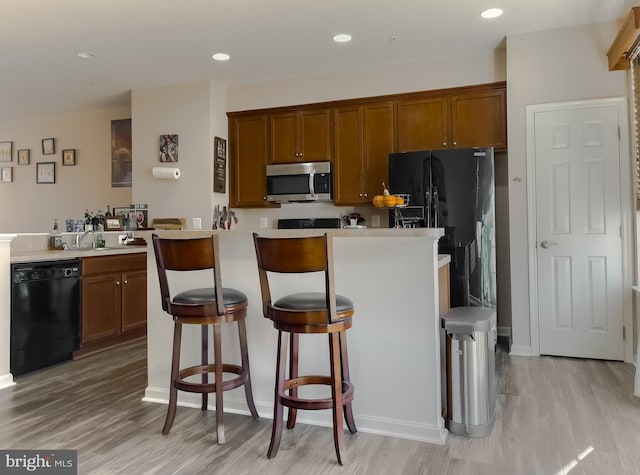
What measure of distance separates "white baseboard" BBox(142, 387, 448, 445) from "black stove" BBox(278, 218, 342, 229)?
2590 mm

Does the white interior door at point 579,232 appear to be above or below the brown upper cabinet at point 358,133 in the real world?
below

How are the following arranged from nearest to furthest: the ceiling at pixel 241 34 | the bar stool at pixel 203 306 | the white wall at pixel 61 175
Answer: the bar stool at pixel 203 306, the ceiling at pixel 241 34, the white wall at pixel 61 175

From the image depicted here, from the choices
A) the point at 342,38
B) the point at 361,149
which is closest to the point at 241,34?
the point at 342,38

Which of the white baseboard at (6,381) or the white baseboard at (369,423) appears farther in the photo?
the white baseboard at (6,381)

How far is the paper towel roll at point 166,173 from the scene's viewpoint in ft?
16.7

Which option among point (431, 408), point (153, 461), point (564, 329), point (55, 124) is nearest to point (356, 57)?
point (564, 329)

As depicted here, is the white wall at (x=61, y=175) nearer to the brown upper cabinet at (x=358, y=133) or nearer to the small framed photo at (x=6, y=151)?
the small framed photo at (x=6, y=151)

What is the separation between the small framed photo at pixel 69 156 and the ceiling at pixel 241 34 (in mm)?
1354

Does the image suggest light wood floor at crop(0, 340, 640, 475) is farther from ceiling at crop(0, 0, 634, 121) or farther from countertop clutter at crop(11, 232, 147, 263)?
ceiling at crop(0, 0, 634, 121)

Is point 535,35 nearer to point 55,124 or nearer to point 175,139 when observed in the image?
point 175,139

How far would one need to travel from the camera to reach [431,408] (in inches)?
90.5

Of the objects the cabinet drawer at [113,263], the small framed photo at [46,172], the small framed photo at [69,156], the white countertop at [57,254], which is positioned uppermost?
the small framed photo at [69,156]

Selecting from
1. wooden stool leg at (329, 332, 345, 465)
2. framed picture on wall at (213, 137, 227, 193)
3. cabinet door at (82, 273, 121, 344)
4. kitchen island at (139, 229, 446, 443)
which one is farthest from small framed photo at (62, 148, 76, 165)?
wooden stool leg at (329, 332, 345, 465)

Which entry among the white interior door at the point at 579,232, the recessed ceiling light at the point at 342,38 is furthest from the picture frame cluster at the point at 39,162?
the white interior door at the point at 579,232
